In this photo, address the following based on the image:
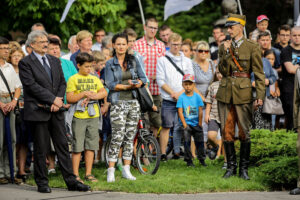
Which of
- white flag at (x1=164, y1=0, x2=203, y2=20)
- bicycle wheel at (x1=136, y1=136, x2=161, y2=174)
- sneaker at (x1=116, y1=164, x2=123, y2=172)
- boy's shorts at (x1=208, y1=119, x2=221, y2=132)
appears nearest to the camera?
bicycle wheel at (x1=136, y1=136, x2=161, y2=174)

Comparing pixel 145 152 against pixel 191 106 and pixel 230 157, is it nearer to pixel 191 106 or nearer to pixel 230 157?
pixel 230 157

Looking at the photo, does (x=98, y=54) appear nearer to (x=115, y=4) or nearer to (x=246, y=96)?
(x=246, y=96)

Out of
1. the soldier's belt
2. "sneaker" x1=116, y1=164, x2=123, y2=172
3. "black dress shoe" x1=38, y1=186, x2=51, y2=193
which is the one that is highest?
the soldier's belt

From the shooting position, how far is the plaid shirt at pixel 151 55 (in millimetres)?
13219

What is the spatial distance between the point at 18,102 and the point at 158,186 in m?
2.85

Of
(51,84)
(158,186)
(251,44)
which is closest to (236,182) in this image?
(158,186)

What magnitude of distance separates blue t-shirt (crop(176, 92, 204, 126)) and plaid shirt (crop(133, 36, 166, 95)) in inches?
43.8

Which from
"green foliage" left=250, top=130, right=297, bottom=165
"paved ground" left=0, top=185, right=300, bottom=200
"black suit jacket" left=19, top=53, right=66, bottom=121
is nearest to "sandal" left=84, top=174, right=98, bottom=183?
"paved ground" left=0, top=185, right=300, bottom=200

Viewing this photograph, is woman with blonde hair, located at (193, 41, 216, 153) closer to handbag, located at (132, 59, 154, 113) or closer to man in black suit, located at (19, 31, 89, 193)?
handbag, located at (132, 59, 154, 113)

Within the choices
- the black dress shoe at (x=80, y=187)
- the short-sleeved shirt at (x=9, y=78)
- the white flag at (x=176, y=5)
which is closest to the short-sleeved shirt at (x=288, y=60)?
the white flag at (x=176, y=5)

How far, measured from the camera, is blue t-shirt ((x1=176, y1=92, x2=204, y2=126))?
39.7 ft

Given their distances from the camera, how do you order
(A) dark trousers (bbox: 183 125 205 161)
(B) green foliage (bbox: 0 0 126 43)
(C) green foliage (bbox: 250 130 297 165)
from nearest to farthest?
(C) green foliage (bbox: 250 130 297 165)
(A) dark trousers (bbox: 183 125 205 161)
(B) green foliage (bbox: 0 0 126 43)

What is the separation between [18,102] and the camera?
36.0ft

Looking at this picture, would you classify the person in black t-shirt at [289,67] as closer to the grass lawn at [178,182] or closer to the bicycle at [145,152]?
the grass lawn at [178,182]
